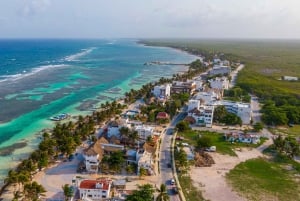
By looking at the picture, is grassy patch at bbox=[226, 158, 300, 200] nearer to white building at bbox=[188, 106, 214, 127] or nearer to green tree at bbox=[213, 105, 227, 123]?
white building at bbox=[188, 106, 214, 127]

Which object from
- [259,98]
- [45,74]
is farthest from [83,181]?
[45,74]

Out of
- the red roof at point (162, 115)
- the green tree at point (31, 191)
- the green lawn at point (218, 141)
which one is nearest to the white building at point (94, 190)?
the green tree at point (31, 191)

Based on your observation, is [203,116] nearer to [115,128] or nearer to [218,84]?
[115,128]

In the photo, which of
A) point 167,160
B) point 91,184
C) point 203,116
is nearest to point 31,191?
point 91,184

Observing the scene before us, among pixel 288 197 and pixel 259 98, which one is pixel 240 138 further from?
pixel 259 98

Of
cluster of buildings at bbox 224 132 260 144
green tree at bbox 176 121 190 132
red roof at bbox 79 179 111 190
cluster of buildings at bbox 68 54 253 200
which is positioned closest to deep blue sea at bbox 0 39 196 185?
cluster of buildings at bbox 68 54 253 200

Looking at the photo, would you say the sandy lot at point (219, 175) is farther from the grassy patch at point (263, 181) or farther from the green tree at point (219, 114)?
the green tree at point (219, 114)
